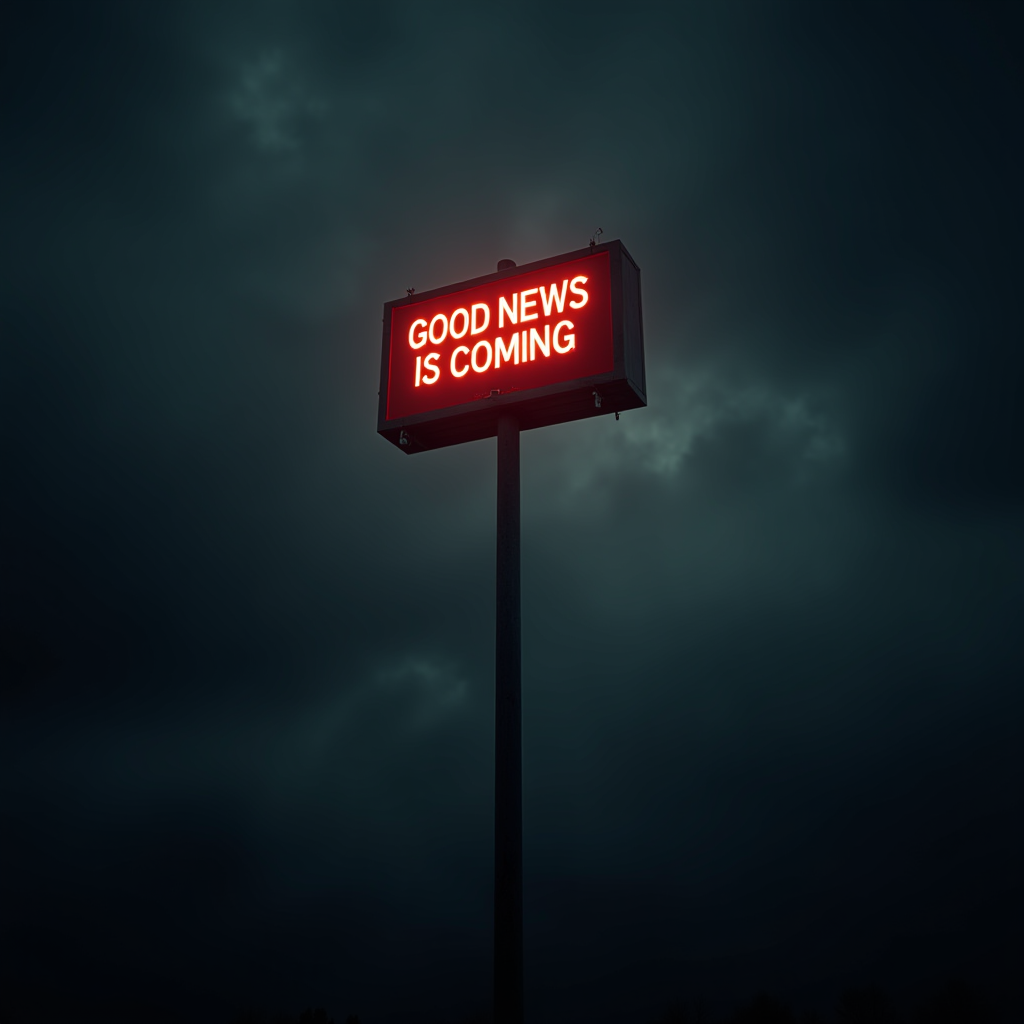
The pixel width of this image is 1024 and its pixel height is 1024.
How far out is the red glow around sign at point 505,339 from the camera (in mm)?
10391

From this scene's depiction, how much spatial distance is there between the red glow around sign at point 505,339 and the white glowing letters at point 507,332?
1cm

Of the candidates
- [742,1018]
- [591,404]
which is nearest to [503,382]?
[591,404]

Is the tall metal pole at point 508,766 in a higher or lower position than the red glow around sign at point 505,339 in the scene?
lower

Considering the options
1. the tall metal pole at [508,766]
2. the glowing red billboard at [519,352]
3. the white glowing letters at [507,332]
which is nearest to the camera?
the tall metal pole at [508,766]

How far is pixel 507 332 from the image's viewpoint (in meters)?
10.8

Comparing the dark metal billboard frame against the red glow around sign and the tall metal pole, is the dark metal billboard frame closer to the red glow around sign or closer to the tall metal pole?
the tall metal pole

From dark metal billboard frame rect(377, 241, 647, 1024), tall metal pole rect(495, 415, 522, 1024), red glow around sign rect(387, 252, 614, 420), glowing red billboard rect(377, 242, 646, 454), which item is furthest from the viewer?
red glow around sign rect(387, 252, 614, 420)

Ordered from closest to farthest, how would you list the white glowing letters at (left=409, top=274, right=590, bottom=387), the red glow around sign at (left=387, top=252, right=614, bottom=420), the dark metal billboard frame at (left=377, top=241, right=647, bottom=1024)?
the dark metal billboard frame at (left=377, top=241, right=647, bottom=1024) < the red glow around sign at (left=387, top=252, right=614, bottom=420) < the white glowing letters at (left=409, top=274, right=590, bottom=387)

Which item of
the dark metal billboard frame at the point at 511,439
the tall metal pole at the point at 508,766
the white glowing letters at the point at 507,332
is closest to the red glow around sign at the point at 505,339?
the white glowing letters at the point at 507,332

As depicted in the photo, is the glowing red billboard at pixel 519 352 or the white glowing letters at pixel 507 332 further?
the white glowing letters at pixel 507 332

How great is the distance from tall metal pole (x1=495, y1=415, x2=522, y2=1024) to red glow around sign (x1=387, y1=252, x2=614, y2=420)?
173 centimetres

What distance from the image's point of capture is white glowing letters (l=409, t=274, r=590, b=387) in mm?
10594

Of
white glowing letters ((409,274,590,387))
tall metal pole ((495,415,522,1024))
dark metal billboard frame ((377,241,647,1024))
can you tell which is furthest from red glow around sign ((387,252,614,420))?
tall metal pole ((495,415,522,1024))

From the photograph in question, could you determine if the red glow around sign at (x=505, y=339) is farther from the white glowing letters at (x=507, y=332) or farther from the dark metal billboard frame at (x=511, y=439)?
the dark metal billboard frame at (x=511, y=439)
